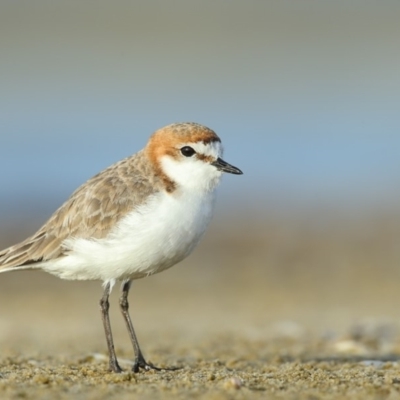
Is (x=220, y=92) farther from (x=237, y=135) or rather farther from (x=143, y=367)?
(x=143, y=367)

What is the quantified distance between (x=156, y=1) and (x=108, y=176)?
2907 cm

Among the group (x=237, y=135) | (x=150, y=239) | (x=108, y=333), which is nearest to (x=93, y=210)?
(x=150, y=239)

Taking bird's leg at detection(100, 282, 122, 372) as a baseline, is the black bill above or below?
above

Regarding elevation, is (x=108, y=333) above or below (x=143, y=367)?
above

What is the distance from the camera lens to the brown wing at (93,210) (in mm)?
6699

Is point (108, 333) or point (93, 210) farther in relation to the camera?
point (108, 333)

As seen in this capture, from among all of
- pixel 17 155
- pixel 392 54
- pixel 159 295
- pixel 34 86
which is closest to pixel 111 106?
pixel 34 86

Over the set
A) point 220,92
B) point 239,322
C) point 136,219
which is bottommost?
point 136,219

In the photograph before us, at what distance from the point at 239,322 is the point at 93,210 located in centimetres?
376

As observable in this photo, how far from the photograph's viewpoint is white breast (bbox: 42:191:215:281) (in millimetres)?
6484

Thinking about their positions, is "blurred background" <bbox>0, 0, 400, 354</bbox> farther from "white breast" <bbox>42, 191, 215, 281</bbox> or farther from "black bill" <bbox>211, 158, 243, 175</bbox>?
"black bill" <bbox>211, 158, 243, 175</bbox>

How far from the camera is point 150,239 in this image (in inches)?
255

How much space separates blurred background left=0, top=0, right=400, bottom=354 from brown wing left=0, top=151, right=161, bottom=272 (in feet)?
6.49

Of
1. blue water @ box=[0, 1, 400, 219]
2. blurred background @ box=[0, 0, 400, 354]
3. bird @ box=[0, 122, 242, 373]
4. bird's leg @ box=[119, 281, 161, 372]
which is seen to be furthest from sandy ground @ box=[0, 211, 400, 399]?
blue water @ box=[0, 1, 400, 219]
